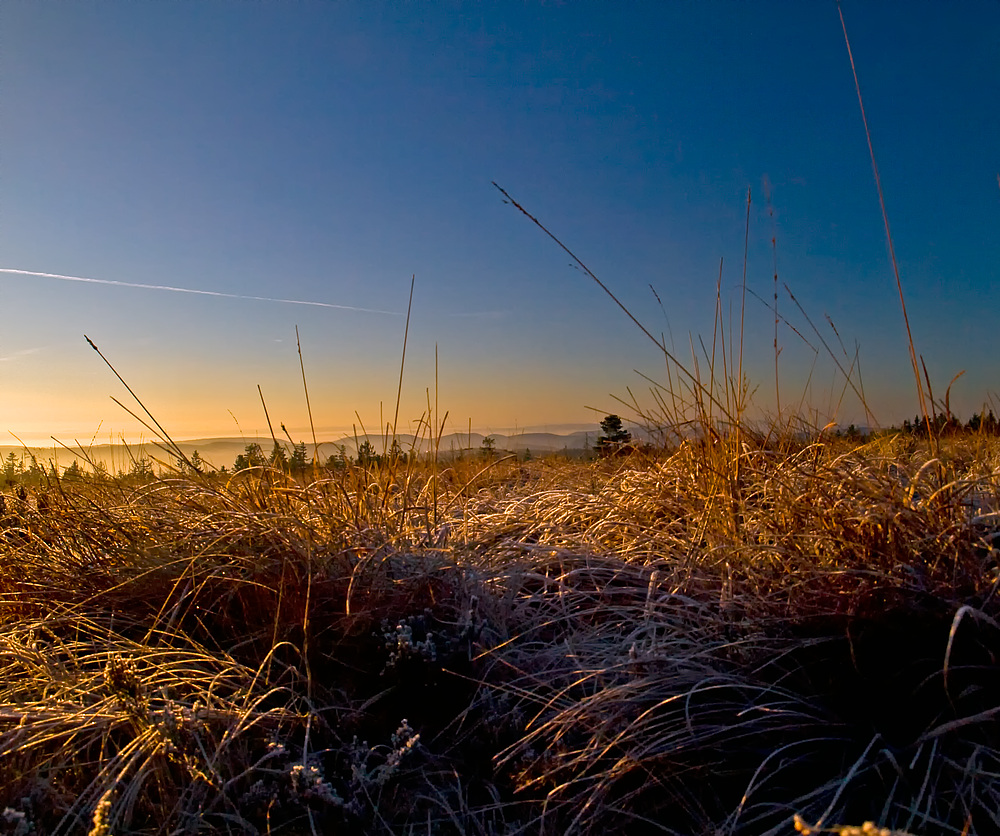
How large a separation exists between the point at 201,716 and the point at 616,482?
8.36 ft

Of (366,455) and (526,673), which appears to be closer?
(526,673)

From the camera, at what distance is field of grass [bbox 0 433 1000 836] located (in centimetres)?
154

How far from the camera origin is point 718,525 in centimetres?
245

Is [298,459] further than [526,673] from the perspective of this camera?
Yes

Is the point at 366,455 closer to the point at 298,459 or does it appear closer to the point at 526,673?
the point at 298,459

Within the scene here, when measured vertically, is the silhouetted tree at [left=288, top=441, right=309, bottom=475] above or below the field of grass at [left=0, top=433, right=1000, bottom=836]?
above

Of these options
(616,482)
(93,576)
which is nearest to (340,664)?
(93,576)

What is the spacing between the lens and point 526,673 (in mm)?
Result: 1839

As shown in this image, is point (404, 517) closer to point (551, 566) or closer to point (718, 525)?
point (551, 566)

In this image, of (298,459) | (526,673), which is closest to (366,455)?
(298,459)

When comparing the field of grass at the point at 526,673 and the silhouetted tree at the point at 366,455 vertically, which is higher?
the silhouetted tree at the point at 366,455

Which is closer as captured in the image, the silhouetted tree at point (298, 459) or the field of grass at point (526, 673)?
the field of grass at point (526, 673)

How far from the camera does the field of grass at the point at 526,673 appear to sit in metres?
1.54

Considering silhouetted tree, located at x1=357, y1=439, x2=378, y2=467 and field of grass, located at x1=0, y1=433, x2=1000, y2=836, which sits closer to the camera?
field of grass, located at x1=0, y1=433, x2=1000, y2=836
